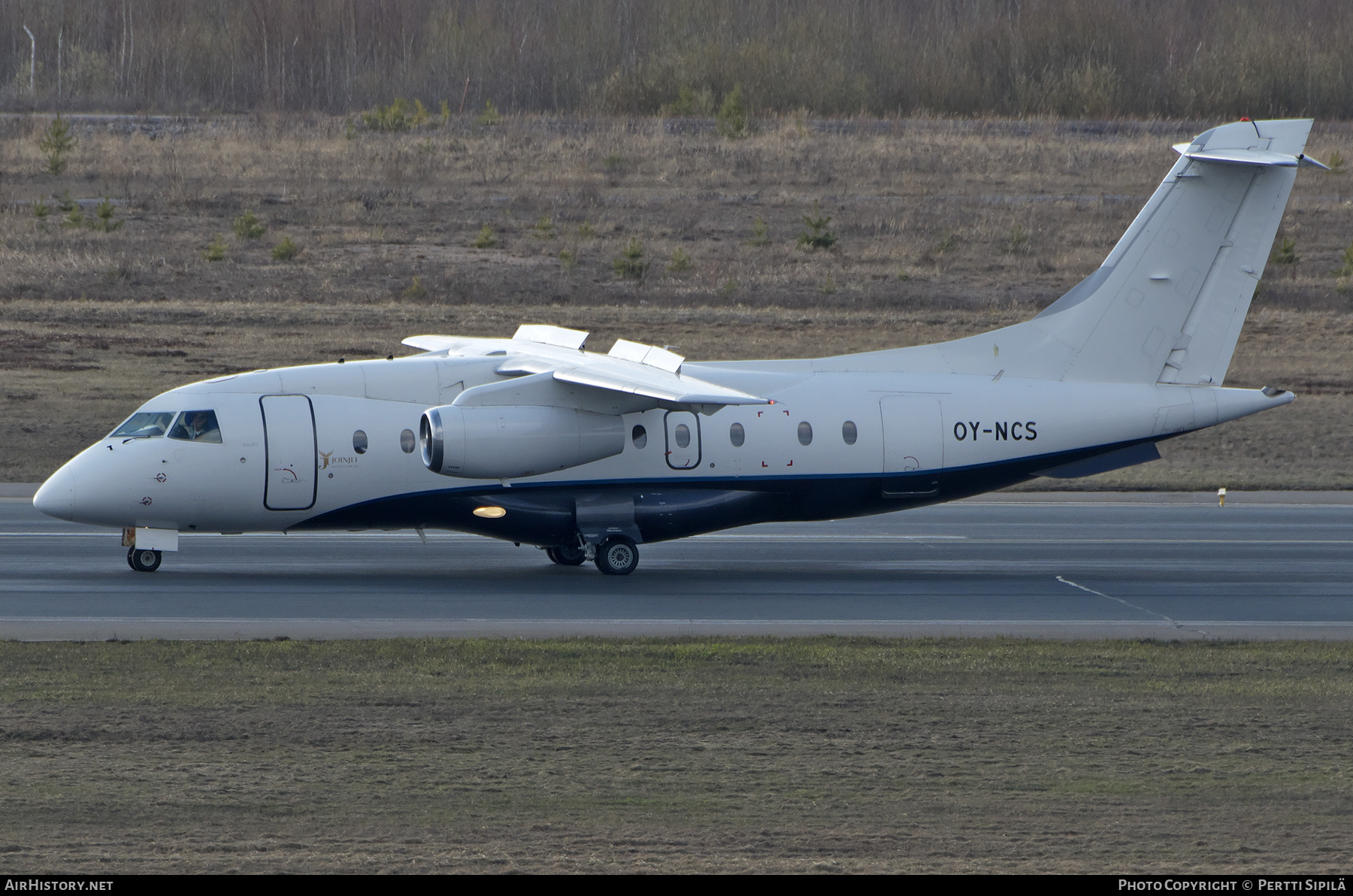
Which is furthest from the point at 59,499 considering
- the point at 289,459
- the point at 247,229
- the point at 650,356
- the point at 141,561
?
the point at 247,229

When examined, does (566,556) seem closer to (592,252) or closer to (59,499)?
(59,499)

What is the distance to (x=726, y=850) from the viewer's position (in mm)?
9523

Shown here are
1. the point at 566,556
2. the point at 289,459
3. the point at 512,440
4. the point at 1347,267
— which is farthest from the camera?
the point at 1347,267

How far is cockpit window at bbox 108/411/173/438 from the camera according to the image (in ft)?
71.0

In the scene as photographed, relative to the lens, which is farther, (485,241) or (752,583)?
(485,241)

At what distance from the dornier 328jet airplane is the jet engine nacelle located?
0.03 meters

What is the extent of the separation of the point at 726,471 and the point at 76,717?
1154 centimetres

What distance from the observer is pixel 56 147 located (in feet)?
233

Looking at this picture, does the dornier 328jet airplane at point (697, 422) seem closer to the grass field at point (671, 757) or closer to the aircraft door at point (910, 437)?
the aircraft door at point (910, 437)

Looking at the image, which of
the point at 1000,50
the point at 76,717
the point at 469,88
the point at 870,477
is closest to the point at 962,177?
the point at 1000,50

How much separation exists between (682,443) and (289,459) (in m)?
5.63

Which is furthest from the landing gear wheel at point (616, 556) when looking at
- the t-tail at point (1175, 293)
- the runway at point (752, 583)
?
the t-tail at point (1175, 293)

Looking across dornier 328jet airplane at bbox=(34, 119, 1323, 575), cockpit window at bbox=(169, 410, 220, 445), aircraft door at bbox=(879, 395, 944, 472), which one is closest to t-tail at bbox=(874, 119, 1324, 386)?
dornier 328jet airplane at bbox=(34, 119, 1323, 575)

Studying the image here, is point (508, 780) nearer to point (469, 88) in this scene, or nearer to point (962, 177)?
point (962, 177)
